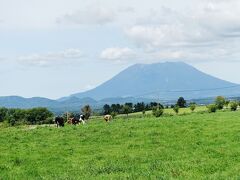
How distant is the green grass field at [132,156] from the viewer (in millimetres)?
17578

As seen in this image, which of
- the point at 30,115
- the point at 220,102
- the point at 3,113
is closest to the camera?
the point at 220,102

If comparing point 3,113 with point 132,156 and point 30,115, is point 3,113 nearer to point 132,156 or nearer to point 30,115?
point 30,115

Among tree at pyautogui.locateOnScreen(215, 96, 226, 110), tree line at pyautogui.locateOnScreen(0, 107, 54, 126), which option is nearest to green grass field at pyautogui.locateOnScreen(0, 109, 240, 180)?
tree at pyautogui.locateOnScreen(215, 96, 226, 110)

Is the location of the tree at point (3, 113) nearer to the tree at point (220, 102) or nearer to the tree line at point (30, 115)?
the tree line at point (30, 115)

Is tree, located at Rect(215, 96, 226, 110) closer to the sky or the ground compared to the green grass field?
closer to the sky

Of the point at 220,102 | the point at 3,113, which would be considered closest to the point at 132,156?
the point at 220,102

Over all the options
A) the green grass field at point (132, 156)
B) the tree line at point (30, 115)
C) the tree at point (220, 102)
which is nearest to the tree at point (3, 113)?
the tree line at point (30, 115)

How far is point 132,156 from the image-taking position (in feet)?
A: 73.6

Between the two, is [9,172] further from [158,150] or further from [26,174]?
[158,150]

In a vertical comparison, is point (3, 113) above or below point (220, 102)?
below

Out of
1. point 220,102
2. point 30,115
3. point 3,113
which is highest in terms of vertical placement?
point 220,102

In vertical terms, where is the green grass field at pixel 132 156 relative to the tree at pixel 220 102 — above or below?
below

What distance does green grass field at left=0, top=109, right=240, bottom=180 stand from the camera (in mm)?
17578

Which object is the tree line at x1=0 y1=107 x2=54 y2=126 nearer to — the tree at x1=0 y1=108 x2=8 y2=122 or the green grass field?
the tree at x1=0 y1=108 x2=8 y2=122
